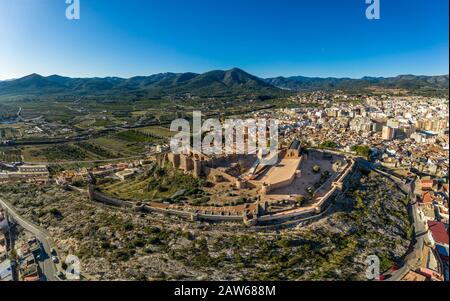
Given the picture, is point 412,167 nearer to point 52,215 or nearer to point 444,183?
point 444,183

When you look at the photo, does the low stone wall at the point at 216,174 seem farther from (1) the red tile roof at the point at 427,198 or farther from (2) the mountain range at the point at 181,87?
(2) the mountain range at the point at 181,87

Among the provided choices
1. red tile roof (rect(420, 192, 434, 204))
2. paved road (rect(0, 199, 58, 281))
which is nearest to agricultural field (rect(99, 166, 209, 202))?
paved road (rect(0, 199, 58, 281))

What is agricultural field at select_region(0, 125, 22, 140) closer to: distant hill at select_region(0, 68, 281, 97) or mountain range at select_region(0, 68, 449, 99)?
mountain range at select_region(0, 68, 449, 99)

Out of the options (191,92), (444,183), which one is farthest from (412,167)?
(191,92)

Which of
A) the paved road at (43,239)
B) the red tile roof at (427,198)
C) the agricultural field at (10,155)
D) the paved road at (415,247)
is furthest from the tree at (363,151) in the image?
the agricultural field at (10,155)

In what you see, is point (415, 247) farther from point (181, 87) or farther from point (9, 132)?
point (181, 87)

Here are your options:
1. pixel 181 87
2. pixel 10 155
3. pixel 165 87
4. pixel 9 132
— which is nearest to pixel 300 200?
pixel 10 155

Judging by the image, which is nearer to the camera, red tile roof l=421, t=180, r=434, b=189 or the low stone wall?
→ the low stone wall
